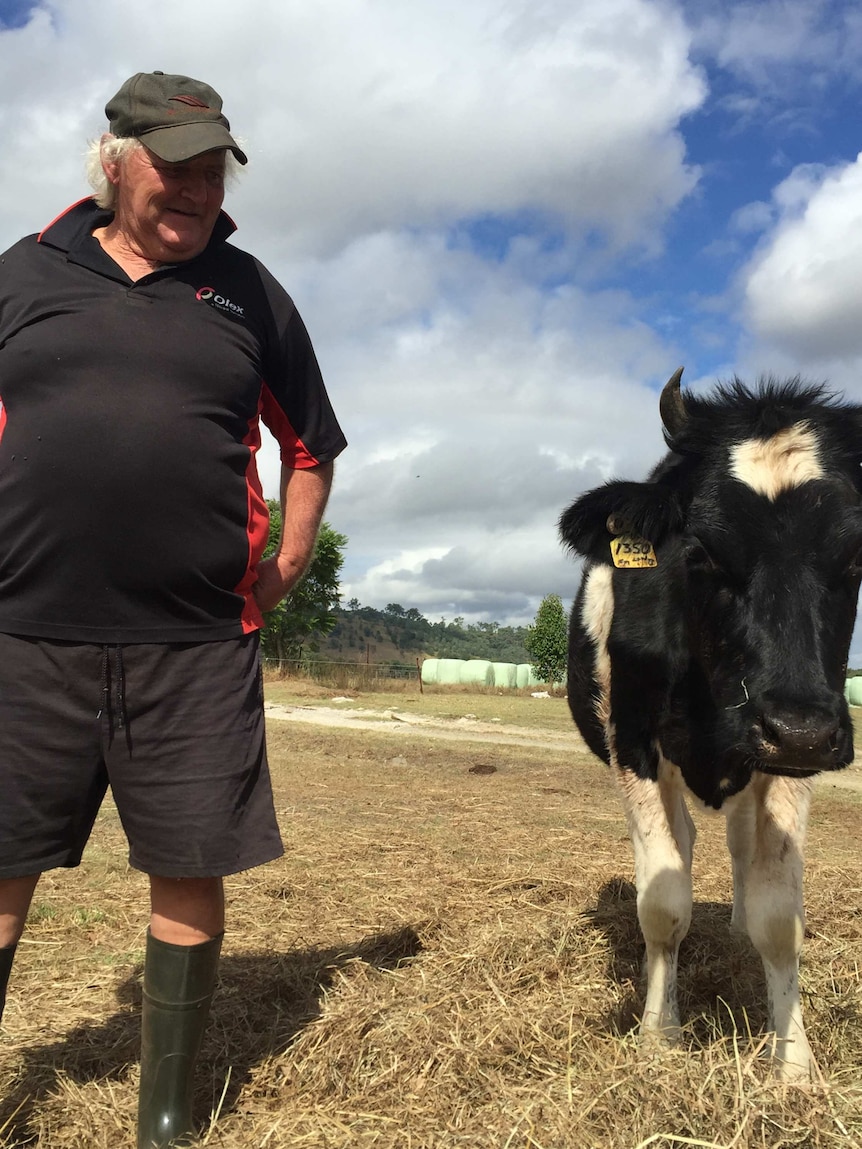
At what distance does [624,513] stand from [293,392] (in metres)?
1.46

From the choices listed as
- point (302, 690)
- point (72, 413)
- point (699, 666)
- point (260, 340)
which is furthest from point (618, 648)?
point (302, 690)

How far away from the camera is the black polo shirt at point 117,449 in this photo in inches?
96.7

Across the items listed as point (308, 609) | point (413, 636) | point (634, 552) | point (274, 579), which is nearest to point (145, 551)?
point (274, 579)

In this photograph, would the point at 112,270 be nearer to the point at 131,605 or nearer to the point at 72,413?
the point at 72,413

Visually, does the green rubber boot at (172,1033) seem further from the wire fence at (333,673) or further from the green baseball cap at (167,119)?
the wire fence at (333,673)

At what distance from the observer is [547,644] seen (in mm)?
49719

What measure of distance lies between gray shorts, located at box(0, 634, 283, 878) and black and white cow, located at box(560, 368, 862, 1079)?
1605 millimetres

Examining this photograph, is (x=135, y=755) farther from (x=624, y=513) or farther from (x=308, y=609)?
(x=308, y=609)

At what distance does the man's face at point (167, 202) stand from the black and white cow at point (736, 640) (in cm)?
182

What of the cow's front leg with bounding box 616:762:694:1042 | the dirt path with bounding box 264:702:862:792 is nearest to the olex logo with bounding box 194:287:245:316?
the cow's front leg with bounding box 616:762:694:1042

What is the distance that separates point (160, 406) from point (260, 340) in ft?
1.52

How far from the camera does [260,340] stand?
2836 mm

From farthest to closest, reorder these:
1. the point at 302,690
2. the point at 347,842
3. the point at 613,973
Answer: the point at 302,690 < the point at 347,842 < the point at 613,973

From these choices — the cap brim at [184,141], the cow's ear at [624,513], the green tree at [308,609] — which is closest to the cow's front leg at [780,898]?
the cow's ear at [624,513]
